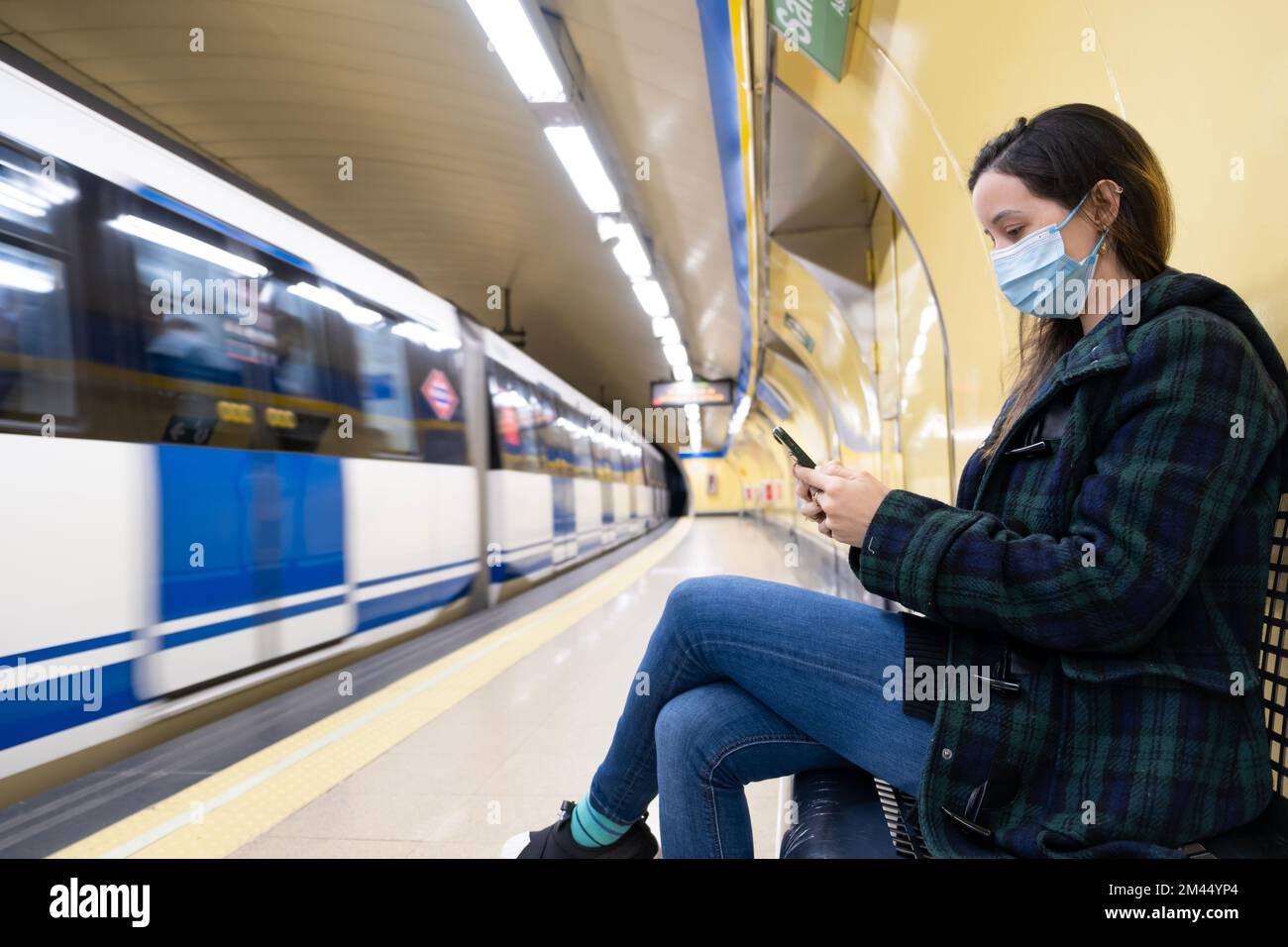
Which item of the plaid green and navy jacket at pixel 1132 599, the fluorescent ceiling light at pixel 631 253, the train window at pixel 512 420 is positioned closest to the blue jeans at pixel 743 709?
the plaid green and navy jacket at pixel 1132 599

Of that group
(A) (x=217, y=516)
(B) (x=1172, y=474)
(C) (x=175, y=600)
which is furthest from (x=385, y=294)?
(B) (x=1172, y=474)

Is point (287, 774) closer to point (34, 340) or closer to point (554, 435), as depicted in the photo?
point (34, 340)

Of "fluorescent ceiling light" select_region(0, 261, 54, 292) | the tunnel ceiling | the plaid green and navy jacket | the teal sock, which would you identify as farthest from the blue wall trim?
the teal sock

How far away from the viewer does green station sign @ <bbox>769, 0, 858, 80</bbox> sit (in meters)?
3.54

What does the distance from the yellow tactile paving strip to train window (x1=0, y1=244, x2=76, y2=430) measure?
133cm

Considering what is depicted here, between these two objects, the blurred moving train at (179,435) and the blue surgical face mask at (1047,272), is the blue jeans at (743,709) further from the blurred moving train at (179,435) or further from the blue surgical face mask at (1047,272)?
the blurred moving train at (179,435)

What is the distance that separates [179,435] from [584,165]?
158 inches

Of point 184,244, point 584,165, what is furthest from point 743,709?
point 584,165

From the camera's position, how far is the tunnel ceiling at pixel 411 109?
5.66 metres

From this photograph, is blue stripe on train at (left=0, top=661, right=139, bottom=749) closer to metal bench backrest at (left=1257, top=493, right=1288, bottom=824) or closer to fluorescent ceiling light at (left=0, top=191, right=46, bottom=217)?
fluorescent ceiling light at (left=0, top=191, right=46, bottom=217)

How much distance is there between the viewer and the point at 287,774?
2.66 meters

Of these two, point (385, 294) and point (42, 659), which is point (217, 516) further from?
point (385, 294)

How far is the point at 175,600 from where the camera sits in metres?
2.90

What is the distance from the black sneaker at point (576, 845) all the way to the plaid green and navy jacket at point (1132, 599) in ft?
2.14
